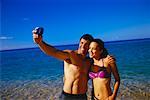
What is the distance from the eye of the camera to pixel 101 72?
82.4 inches

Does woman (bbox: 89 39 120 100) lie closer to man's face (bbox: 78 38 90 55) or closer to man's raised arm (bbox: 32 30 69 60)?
man's face (bbox: 78 38 90 55)

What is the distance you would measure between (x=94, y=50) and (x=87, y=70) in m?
0.23

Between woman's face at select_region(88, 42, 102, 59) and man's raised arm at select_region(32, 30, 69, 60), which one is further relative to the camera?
woman's face at select_region(88, 42, 102, 59)

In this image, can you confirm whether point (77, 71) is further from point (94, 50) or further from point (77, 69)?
point (94, 50)

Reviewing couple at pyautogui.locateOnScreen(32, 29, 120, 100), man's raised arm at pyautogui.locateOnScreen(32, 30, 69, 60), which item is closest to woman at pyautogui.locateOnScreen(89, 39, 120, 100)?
couple at pyautogui.locateOnScreen(32, 29, 120, 100)

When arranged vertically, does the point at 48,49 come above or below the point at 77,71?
above

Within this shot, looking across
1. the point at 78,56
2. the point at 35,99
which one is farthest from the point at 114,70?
the point at 35,99

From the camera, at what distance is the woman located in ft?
6.84

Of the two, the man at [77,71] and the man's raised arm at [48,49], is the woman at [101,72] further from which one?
the man's raised arm at [48,49]

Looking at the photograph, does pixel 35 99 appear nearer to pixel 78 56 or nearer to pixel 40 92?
pixel 40 92

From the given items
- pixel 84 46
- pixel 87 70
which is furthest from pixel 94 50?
pixel 87 70

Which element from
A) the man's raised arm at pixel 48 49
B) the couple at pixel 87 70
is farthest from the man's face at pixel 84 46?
the man's raised arm at pixel 48 49

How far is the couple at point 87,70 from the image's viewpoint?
6.86ft

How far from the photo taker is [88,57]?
88.1 inches
